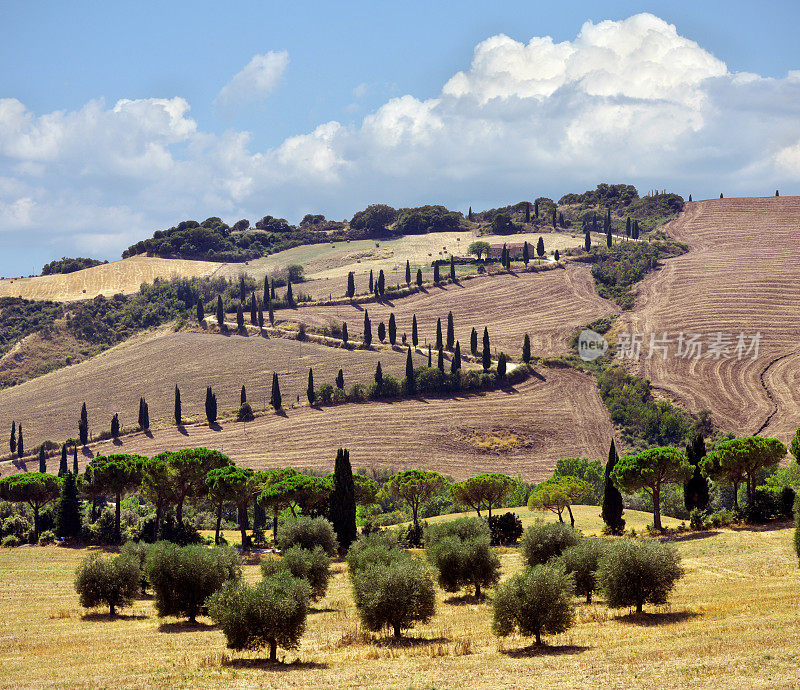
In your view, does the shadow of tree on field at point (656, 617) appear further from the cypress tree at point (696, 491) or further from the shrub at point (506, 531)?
the shrub at point (506, 531)

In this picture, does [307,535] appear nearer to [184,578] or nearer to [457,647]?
[184,578]

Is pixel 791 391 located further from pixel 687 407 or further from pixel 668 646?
pixel 668 646

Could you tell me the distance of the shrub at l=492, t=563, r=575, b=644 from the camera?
38.2 m

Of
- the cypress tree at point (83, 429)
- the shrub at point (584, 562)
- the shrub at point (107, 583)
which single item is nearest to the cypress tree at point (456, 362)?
the cypress tree at point (83, 429)

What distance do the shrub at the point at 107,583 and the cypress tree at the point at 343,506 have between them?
21245 millimetres

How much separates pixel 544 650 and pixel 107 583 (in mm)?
26448

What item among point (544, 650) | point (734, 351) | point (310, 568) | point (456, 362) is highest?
point (456, 362)

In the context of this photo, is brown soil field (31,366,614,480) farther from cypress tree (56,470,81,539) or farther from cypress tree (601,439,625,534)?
cypress tree (601,439,625,534)

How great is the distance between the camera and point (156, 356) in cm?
17788

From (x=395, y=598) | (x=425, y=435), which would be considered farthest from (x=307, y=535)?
(x=425, y=435)

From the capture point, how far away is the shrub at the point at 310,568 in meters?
52.8

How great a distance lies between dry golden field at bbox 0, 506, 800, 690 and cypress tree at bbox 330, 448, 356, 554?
1646 cm

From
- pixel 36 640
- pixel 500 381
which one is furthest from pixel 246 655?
pixel 500 381

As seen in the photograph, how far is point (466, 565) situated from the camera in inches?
2094
